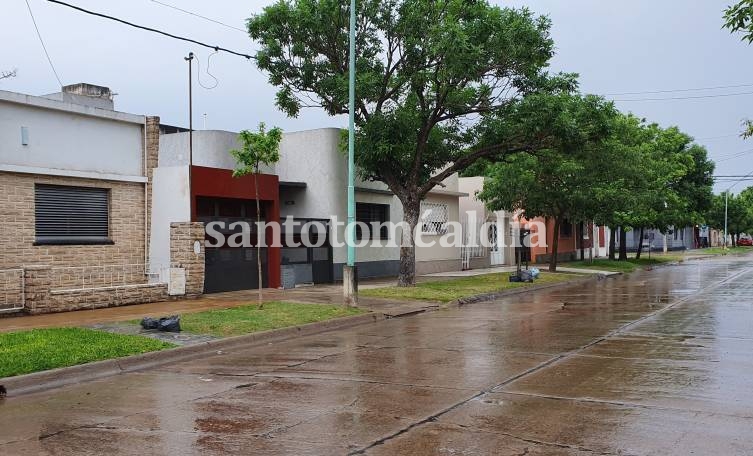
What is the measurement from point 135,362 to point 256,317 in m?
4.04

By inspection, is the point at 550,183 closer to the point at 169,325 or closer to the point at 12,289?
the point at 169,325

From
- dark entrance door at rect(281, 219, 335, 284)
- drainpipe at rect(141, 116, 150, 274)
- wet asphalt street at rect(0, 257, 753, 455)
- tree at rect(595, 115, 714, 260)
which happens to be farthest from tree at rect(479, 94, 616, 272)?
wet asphalt street at rect(0, 257, 753, 455)

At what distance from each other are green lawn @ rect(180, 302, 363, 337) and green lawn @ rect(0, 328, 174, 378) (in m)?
1.56

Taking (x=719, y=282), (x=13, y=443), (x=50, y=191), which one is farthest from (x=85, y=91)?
(x=719, y=282)

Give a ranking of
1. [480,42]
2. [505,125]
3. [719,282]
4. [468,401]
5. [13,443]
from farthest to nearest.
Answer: [719,282] < [505,125] < [480,42] < [468,401] < [13,443]

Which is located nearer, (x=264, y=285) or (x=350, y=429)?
(x=350, y=429)

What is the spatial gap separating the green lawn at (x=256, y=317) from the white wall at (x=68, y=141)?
5.58 metres

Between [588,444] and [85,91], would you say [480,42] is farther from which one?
[588,444]

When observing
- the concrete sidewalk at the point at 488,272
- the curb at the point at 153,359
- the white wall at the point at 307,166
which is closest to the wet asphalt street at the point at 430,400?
the curb at the point at 153,359

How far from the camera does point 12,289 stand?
14180mm

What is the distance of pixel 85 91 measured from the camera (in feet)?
62.1

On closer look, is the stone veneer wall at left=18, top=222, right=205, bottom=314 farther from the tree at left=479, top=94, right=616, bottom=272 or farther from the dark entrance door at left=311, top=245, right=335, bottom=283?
the tree at left=479, top=94, right=616, bottom=272

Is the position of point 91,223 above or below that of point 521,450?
above

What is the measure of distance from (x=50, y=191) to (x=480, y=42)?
11863 mm
